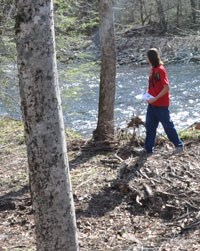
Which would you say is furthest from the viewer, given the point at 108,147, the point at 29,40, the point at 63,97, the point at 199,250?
the point at 63,97

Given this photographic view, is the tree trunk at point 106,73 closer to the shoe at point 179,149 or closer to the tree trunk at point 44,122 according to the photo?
the shoe at point 179,149

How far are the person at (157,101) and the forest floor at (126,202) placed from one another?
226 mm

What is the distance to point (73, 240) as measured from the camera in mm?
3920

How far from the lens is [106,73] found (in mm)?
9242

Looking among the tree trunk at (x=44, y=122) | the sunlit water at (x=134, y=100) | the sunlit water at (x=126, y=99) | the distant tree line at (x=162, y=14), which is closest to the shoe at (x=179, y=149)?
the sunlit water at (x=126, y=99)

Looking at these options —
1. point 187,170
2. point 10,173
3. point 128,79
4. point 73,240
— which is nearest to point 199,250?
point 73,240

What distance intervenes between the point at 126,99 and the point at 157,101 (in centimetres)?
1014

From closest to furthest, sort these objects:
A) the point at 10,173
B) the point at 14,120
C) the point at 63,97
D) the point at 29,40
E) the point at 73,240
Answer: the point at 29,40 < the point at 73,240 < the point at 10,173 < the point at 63,97 < the point at 14,120

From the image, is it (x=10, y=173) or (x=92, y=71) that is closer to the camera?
(x=10, y=173)

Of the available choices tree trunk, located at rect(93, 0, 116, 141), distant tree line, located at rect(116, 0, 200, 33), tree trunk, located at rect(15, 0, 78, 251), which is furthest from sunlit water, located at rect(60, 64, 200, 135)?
tree trunk, located at rect(15, 0, 78, 251)

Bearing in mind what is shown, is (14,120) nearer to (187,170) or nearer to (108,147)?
(108,147)

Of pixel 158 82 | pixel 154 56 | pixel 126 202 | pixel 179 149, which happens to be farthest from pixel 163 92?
pixel 126 202

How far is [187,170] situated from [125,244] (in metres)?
2.00

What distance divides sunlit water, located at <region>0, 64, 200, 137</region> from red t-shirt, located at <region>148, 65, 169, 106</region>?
132 inches
